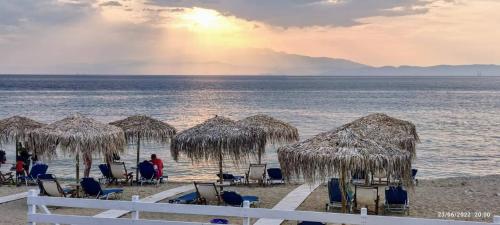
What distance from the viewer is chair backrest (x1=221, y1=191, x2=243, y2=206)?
13.4 m

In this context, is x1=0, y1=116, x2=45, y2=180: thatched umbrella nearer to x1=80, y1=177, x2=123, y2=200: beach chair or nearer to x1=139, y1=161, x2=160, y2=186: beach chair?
x1=139, y1=161, x2=160, y2=186: beach chair

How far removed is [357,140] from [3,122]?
38.5ft

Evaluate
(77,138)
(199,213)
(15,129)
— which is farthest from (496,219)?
(15,129)

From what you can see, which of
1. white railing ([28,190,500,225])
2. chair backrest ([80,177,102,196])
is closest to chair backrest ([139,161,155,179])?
chair backrest ([80,177,102,196])

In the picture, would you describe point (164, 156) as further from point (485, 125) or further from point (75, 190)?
point (485, 125)

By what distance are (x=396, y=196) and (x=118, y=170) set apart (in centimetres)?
861

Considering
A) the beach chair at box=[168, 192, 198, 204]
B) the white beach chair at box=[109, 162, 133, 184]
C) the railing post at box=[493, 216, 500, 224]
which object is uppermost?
the railing post at box=[493, 216, 500, 224]

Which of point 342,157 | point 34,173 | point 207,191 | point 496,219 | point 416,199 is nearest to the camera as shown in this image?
point 496,219

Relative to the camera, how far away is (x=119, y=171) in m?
18.0

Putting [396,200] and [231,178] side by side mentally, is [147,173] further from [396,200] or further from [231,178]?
[396,200]

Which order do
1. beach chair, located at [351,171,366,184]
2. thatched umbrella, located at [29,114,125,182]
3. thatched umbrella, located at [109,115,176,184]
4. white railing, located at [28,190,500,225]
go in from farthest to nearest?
thatched umbrella, located at [109,115,176,184] < thatched umbrella, located at [29,114,125,182] < beach chair, located at [351,171,366,184] < white railing, located at [28,190,500,225]

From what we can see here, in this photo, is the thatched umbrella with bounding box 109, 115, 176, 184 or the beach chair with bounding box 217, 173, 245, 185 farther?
the beach chair with bounding box 217, 173, 245, 185

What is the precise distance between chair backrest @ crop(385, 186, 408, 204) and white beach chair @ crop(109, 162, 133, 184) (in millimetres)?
8055

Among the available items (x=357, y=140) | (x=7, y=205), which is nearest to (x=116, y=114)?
(x=7, y=205)
